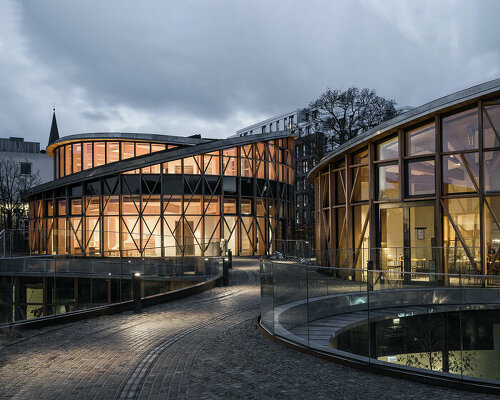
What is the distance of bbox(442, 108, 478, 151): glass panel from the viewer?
63.2 ft

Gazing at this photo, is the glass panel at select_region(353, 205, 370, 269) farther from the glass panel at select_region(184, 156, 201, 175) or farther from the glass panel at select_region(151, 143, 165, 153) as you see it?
the glass panel at select_region(151, 143, 165, 153)

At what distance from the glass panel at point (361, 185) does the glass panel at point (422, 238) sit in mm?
2680

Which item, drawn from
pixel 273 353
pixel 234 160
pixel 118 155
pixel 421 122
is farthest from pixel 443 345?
pixel 118 155

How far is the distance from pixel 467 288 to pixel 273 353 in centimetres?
377

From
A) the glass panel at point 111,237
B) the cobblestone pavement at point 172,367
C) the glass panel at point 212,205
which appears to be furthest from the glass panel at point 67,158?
the cobblestone pavement at point 172,367

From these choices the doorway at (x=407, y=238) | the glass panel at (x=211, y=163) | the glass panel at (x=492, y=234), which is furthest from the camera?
the glass panel at (x=211, y=163)

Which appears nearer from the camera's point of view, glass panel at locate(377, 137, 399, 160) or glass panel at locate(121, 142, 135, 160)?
glass panel at locate(377, 137, 399, 160)

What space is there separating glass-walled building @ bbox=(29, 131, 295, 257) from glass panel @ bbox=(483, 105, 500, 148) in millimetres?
20651

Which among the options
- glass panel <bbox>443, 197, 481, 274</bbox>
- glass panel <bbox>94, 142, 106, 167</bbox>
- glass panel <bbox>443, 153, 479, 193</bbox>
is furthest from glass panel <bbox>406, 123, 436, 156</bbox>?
glass panel <bbox>94, 142, 106, 167</bbox>

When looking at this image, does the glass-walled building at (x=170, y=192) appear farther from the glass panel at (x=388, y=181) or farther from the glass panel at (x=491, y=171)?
the glass panel at (x=491, y=171)

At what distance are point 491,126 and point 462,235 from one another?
4057 millimetres

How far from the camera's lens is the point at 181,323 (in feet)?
44.8

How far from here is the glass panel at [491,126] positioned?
18734 millimetres

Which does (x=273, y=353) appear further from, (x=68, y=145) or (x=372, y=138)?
(x=68, y=145)
